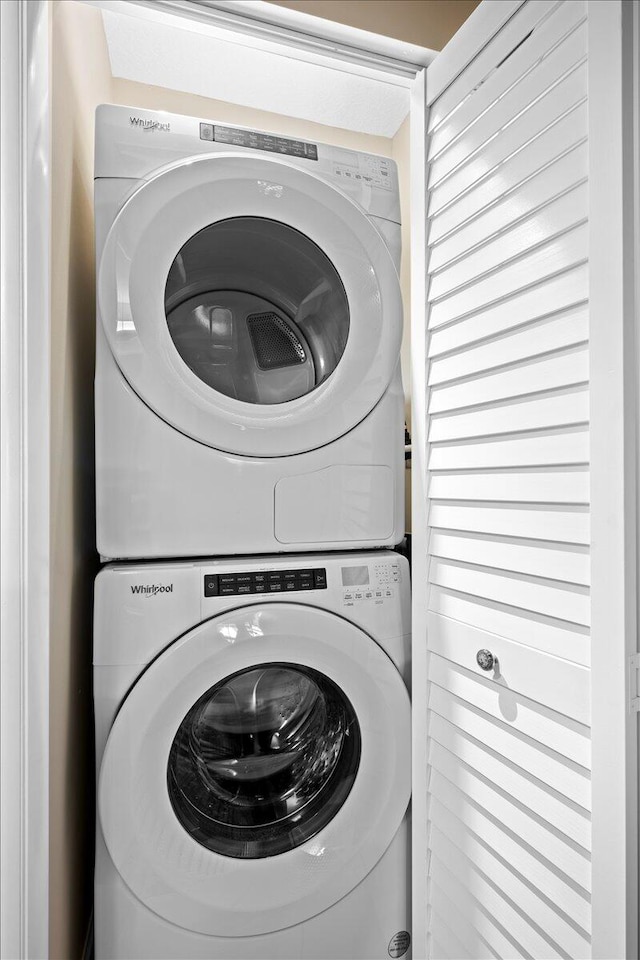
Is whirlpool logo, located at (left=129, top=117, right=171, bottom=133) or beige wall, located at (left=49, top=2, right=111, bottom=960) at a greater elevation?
whirlpool logo, located at (left=129, top=117, right=171, bottom=133)

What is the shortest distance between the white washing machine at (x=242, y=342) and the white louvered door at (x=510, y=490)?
14 centimetres

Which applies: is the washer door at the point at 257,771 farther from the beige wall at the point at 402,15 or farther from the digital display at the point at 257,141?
the beige wall at the point at 402,15

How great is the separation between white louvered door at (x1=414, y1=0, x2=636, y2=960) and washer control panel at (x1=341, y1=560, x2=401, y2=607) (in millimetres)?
96

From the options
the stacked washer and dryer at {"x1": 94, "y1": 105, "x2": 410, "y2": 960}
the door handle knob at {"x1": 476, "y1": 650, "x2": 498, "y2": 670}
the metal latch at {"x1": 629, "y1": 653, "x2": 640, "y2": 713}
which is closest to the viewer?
the metal latch at {"x1": 629, "y1": 653, "x2": 640, "y2": 713}

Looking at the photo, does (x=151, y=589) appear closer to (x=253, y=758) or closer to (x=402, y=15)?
(x=253, y=758)

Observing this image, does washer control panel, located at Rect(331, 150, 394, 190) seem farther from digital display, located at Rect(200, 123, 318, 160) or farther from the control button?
the control button

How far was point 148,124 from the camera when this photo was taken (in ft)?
3.79

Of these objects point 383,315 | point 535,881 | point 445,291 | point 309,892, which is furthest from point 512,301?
point 309,892

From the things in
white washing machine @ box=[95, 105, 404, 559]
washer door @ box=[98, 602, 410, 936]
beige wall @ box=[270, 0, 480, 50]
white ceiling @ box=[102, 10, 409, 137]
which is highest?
white ceiling @ box=[102, 10, 409, 137]

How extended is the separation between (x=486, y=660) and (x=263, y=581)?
1.47 ft

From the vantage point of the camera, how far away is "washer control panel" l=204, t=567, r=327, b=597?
1.15m

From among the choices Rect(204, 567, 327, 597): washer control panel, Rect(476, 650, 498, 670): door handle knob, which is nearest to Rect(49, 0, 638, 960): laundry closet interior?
Rect(476, 650, 498, 670): door handle knob

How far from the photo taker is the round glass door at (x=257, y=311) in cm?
124

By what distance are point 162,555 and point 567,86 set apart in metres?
0.99
